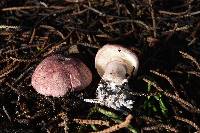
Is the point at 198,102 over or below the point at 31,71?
below

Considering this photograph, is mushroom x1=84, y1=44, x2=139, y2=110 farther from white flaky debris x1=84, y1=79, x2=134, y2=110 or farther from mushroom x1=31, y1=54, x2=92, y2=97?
mushroom x1=31, y1=54, x2=92, y2=97

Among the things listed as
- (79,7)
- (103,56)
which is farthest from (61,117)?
(79,7)

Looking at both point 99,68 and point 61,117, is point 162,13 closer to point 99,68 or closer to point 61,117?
point 99,68

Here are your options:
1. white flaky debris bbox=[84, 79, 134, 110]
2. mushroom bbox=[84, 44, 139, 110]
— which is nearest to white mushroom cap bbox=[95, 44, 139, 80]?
mushroom bbox=[84, 44, 139, 110]

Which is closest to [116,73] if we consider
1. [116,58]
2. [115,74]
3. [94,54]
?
[115,74]

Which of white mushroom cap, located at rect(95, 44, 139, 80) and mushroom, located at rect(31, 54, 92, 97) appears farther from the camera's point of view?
white mushroom cap, located at rect(95, 44, 139, 80)

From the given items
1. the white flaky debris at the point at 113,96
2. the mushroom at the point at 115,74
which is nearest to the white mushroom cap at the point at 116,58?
the mushroom at the point at 115,74

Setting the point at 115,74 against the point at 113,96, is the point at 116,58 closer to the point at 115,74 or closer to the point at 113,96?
the point at 115,74
